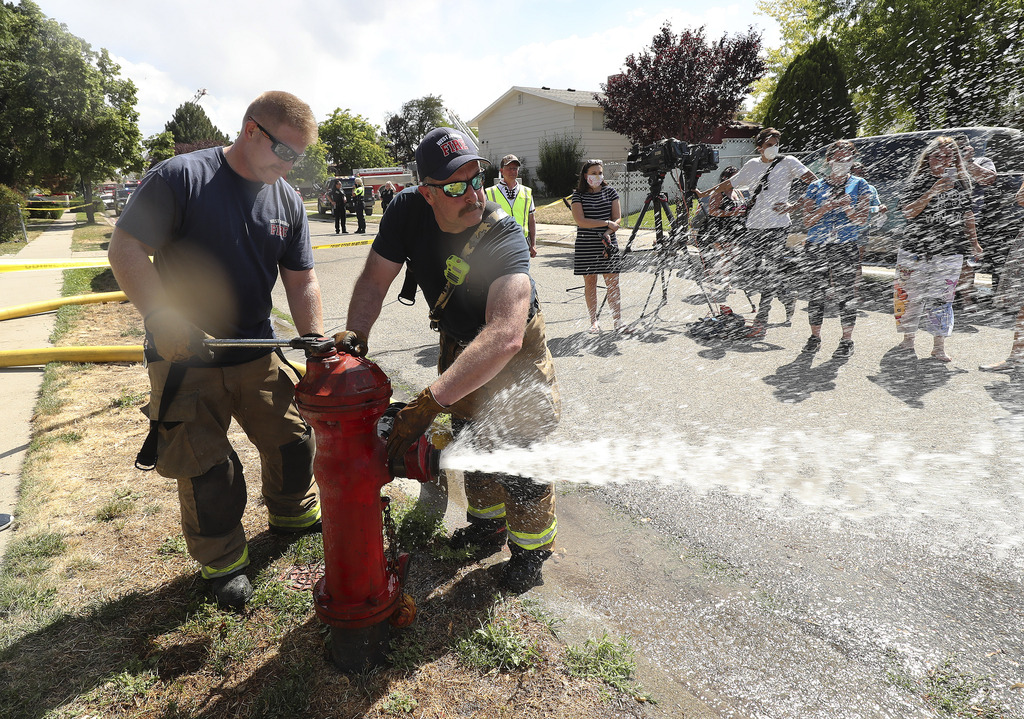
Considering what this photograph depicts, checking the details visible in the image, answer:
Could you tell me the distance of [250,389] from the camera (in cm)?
240

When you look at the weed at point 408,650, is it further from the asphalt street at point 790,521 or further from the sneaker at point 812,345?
the sneaker at point 812,345

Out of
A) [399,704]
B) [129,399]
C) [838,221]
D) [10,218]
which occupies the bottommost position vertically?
[399,704]

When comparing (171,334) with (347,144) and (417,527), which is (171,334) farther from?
(347,144)

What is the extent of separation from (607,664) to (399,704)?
0.70 metres

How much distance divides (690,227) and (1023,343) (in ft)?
10.7

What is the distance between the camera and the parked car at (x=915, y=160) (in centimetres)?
643

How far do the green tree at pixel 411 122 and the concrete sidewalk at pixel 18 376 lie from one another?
54.6m

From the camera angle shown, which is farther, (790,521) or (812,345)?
(812,345)

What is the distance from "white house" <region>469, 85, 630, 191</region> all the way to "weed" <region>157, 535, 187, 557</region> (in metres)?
25.4

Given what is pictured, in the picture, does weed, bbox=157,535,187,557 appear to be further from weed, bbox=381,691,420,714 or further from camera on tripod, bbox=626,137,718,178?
camera on tripod, bbox=626,137,718,178

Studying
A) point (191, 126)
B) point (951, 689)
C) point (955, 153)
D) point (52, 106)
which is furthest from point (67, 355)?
point (191, 126)

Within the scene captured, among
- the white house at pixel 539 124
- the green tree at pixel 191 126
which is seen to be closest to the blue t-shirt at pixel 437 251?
the white house at pixel 539 124

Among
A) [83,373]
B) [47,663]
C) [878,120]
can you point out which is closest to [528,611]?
[47,663]

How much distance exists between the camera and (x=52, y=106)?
83.3ft
